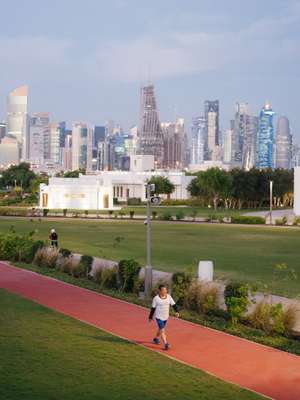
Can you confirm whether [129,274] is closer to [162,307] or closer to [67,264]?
[67,264]

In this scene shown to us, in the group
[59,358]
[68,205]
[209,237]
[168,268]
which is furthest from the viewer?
[68,205]

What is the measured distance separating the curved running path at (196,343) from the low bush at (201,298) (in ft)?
4.18

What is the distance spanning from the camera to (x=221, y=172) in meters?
94.6

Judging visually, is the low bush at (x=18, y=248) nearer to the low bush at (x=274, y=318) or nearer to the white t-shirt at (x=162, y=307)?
the low bush at (x=274, y=318)

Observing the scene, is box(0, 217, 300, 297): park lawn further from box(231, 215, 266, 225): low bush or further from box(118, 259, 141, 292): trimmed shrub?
box(231, 215, 266, 225): low bush

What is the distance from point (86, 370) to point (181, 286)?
7.44 meters

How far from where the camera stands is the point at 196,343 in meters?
15.0

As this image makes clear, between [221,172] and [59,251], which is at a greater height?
[221,172]

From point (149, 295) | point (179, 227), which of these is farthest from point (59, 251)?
point (179, 227)

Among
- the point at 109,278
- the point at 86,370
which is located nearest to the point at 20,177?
the point at 109,278

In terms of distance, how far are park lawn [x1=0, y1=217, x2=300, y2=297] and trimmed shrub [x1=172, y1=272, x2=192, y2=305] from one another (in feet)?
2.97

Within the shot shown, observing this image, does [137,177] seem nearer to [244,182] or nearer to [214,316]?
[244,182]

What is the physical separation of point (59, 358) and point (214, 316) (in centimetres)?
598

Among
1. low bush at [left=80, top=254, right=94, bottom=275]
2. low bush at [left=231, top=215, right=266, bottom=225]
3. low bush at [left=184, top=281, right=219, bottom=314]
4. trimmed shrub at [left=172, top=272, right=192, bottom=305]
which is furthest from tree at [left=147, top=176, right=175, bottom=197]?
low bush at [left=184, top=281, right=219, bottom=314]
